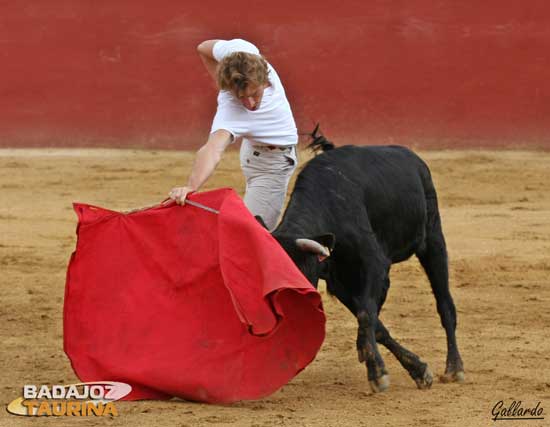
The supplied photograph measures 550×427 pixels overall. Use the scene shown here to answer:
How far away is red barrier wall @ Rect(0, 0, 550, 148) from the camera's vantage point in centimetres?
1266

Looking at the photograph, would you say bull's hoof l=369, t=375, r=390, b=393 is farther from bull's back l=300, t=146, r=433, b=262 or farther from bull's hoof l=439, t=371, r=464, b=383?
bull's back l=300, t=146, r=433, b=262

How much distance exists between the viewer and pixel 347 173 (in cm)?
536

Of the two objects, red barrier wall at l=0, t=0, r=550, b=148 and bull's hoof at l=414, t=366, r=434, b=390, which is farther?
red barrier wall at l=0, t=0, r=550, b=148

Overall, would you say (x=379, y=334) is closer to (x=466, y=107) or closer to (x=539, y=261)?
(x=539, y=261)

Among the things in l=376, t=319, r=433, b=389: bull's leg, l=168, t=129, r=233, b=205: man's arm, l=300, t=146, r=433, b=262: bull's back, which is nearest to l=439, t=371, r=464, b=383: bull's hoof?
l=376, t=319, r=433, b=389: bull's leg

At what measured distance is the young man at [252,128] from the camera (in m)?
4.84

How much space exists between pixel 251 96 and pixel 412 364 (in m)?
1.29

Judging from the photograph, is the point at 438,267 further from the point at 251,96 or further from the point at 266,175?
the point at 251,96

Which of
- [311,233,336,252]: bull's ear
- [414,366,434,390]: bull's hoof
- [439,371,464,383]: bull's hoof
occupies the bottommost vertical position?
[439,371,464,383]: bull's hoof

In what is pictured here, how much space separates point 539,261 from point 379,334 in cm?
337

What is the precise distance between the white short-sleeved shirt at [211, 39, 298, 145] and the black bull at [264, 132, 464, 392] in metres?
0.22

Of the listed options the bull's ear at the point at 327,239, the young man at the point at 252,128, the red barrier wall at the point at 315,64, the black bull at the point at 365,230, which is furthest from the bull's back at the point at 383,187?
the red barrier wall at the point at 315,64

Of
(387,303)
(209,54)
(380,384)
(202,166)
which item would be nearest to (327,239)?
(202,166)

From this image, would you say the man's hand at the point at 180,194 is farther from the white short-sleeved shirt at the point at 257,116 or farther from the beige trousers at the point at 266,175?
the beige trousers at the point at 266,175
